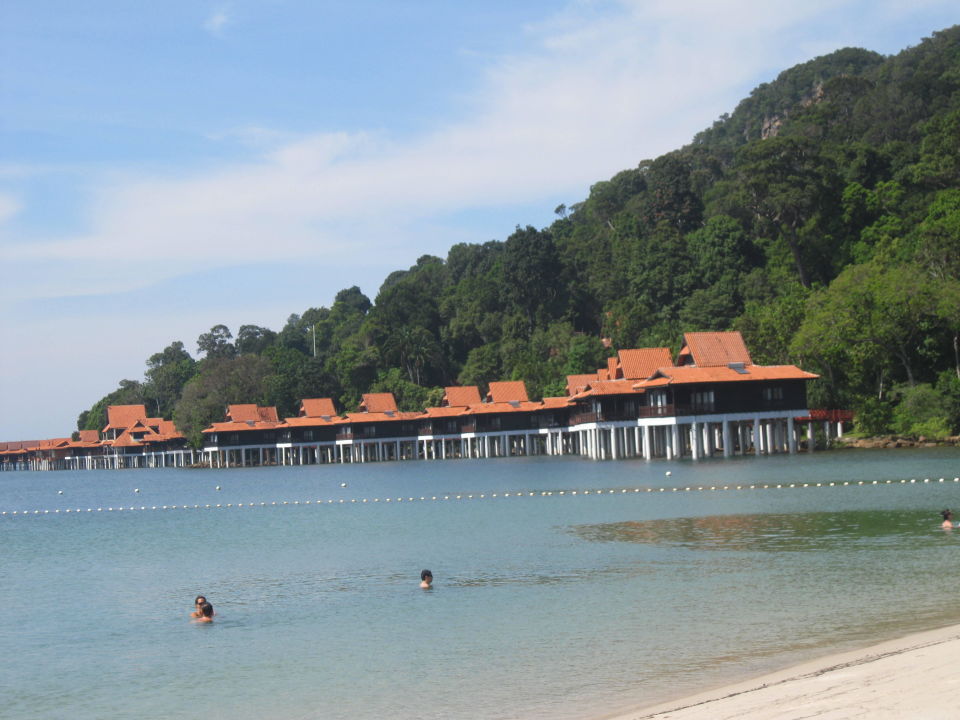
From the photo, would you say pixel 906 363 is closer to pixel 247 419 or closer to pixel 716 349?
pixel 716 349

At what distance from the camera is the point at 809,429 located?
61.5 meters

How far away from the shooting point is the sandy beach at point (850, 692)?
1044cm

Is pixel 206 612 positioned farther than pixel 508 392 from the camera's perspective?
No

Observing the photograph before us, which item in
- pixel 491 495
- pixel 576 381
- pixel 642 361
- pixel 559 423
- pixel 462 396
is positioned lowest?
pixel 491 495

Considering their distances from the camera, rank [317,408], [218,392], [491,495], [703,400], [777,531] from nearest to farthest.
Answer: [777,531] → [491,495] → [703,400] → [317,408] → [218,392]

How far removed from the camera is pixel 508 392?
9731 cm

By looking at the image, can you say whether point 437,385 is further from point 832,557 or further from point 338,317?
point 832,557

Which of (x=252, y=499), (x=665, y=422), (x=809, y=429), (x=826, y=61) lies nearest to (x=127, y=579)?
(x=252, y=499)

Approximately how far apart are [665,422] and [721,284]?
27597 millimetres

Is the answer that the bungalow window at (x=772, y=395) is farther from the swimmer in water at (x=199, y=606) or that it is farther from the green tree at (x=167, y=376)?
the green tree at (x=167, y=376)

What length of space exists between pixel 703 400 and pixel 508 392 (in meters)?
39.1

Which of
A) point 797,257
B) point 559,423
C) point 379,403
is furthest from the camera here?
point 379,403

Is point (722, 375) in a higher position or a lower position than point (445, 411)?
higher

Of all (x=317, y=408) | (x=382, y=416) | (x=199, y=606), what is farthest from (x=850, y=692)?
(x=317, y=408)
